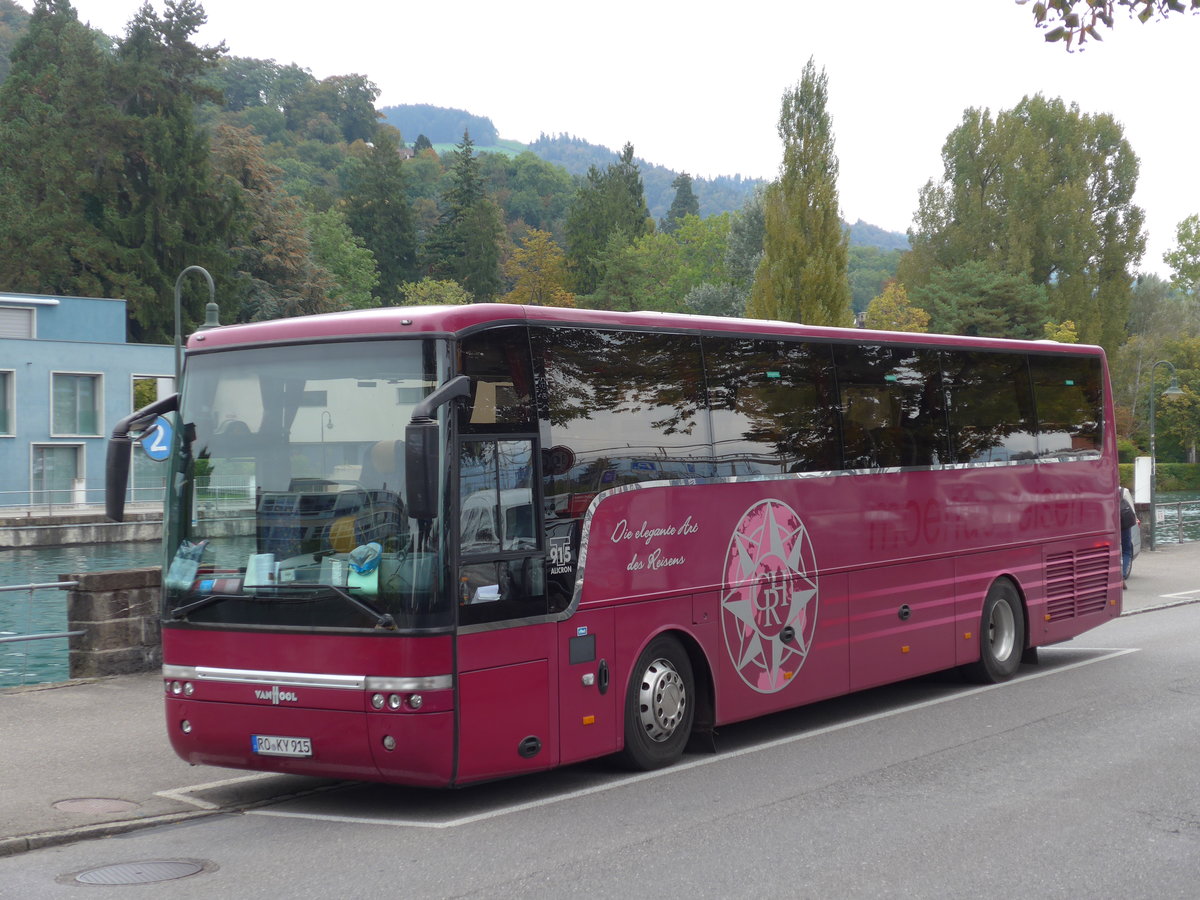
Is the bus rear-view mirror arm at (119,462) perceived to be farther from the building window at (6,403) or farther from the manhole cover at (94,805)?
the building window at (6,403)

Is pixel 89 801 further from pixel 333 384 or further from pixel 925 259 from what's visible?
pixel 925 259

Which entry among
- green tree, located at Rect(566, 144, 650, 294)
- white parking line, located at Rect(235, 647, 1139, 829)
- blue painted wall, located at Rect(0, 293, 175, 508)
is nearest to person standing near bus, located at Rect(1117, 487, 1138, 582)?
white parking line, located at Rect(235, 647, 1139, 829)

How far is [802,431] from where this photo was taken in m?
11.6

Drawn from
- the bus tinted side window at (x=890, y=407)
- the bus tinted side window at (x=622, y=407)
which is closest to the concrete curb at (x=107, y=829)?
the bus tinted side window at (x=622, y=407)

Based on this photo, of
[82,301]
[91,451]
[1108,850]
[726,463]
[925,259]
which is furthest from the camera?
[925,259]

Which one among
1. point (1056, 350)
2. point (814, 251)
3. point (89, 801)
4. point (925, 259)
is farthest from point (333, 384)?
point (925, 259)

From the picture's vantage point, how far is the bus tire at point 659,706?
9.80 metres

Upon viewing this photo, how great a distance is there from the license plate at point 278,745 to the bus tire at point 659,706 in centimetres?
230

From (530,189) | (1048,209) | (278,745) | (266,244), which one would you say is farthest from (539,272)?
(278,745)

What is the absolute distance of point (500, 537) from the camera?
28.6 ft

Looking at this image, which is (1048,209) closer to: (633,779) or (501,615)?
(633,779)

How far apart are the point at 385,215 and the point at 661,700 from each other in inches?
4081

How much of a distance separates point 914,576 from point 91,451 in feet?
169

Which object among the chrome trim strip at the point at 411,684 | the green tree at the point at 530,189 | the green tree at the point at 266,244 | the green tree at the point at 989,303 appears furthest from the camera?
the green tree at the point at 530,189
